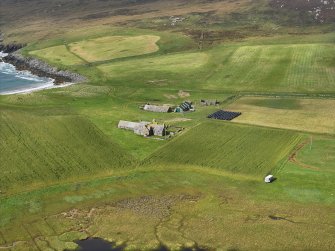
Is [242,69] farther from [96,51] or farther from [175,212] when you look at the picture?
[175,212]

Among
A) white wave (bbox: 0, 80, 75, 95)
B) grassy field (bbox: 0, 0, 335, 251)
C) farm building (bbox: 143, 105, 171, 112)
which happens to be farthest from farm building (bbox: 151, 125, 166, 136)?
white wave (bbox: 0, 80, 75, 95)

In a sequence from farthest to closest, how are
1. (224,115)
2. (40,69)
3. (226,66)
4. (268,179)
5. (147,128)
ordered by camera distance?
(40,69)
(226,66)
(224,115)
(147,128)
(268,179)

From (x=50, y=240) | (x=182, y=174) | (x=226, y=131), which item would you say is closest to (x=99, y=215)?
(x=50, y=240)

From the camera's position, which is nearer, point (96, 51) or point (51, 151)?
point (51, 151)

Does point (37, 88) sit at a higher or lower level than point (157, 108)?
lower

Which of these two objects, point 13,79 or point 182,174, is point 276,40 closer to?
point 13,79

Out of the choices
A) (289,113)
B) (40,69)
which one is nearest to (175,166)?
(289,113)

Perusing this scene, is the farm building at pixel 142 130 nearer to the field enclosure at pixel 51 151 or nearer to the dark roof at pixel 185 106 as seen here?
the field enclosure at pixel 51 151
